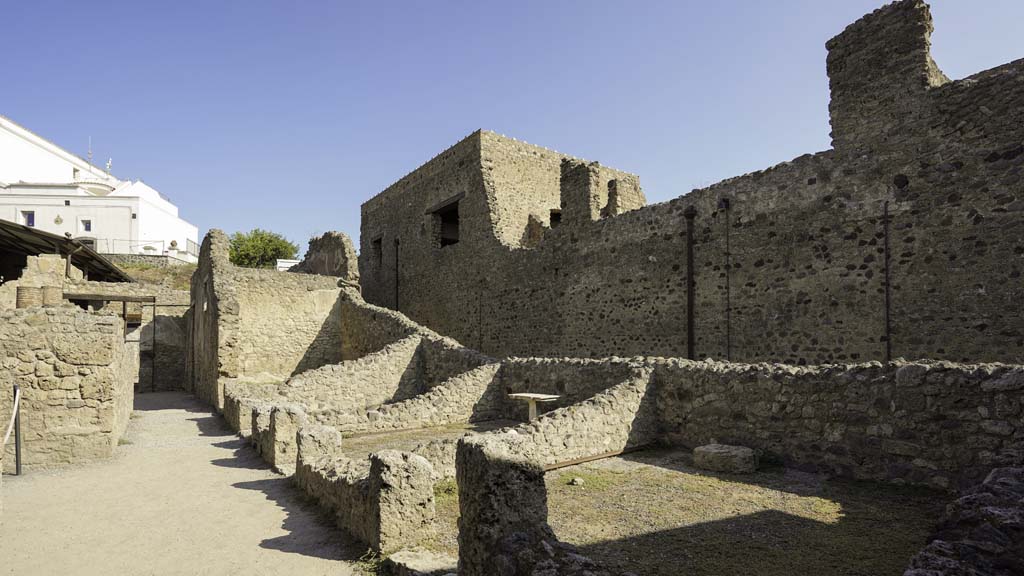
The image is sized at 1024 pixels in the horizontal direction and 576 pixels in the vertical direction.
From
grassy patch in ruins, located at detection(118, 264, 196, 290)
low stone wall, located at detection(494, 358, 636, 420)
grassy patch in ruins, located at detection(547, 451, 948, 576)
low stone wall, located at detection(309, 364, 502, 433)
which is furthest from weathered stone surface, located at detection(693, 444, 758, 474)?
grassy patch in ruins, located at detection(118, 264, 196, 290)

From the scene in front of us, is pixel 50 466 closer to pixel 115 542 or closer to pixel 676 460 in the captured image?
pixel 115 542

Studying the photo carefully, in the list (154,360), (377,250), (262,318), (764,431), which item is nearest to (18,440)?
(764,431)

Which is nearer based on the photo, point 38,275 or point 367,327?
point 38,275

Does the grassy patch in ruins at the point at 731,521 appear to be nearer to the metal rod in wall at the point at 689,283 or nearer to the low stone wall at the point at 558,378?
the low stone wall at the point at 558,378

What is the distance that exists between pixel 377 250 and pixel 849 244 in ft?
68.8

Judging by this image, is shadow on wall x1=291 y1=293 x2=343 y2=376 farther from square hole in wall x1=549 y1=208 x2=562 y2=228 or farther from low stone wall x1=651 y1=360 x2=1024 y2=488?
low stone wall x1=651 y1=360 x2=1024 y2=488

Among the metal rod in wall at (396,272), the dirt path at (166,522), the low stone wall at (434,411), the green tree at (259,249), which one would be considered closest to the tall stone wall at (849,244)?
the low stone wall at (434,411)

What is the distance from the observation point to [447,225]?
958 inches

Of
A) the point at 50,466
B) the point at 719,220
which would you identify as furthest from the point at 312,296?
the point at 719,220

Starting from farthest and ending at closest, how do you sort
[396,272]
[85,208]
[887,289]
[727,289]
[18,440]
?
[85,208], [396,272], [727,289], [887,289], [18,440]

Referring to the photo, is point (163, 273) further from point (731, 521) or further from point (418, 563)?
point (731, 521)

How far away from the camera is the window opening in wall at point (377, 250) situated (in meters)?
26.7

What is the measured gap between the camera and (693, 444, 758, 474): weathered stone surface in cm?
659

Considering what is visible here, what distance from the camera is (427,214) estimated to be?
2262 cm
